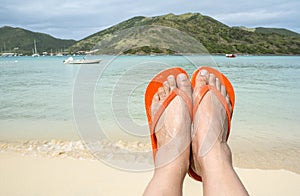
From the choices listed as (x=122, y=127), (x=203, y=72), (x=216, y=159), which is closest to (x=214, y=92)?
(x=203, y=72)

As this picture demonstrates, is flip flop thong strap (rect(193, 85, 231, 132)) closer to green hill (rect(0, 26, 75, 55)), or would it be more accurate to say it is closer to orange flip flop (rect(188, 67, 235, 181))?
orange flip flop (rect(188, 67, 235, 181))

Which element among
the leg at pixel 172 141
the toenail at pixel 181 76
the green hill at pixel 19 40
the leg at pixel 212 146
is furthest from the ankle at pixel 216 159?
the green hill at pixel 19 40

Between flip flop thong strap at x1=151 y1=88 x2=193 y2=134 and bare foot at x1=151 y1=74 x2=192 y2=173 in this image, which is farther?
flip flop thong strap at x1=151 y1=88 x2=193 y2=134

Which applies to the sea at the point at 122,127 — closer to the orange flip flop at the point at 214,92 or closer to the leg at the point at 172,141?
the orange flip flop at the point at 214,92

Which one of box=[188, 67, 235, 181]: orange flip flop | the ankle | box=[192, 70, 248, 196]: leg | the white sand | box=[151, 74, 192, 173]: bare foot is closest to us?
box=[192, 70, 248, 196]: leg

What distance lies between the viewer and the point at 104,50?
1.82 m

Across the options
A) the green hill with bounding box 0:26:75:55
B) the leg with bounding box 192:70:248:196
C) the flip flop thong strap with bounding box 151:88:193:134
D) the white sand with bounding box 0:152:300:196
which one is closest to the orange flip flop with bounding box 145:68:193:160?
the flip flop thong strap with bounding box 151:88:193:134

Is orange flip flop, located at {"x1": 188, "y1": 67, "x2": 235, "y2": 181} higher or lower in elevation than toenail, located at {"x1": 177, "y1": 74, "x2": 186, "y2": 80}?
lower

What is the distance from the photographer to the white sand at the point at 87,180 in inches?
64.6

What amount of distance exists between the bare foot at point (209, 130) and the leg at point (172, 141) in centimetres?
6

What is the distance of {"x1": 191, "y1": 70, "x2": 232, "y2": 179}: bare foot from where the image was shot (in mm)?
1377

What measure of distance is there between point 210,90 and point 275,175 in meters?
0.77

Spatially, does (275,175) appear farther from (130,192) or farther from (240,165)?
(130,192)

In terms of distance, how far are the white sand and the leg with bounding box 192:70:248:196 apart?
15.1 inches
